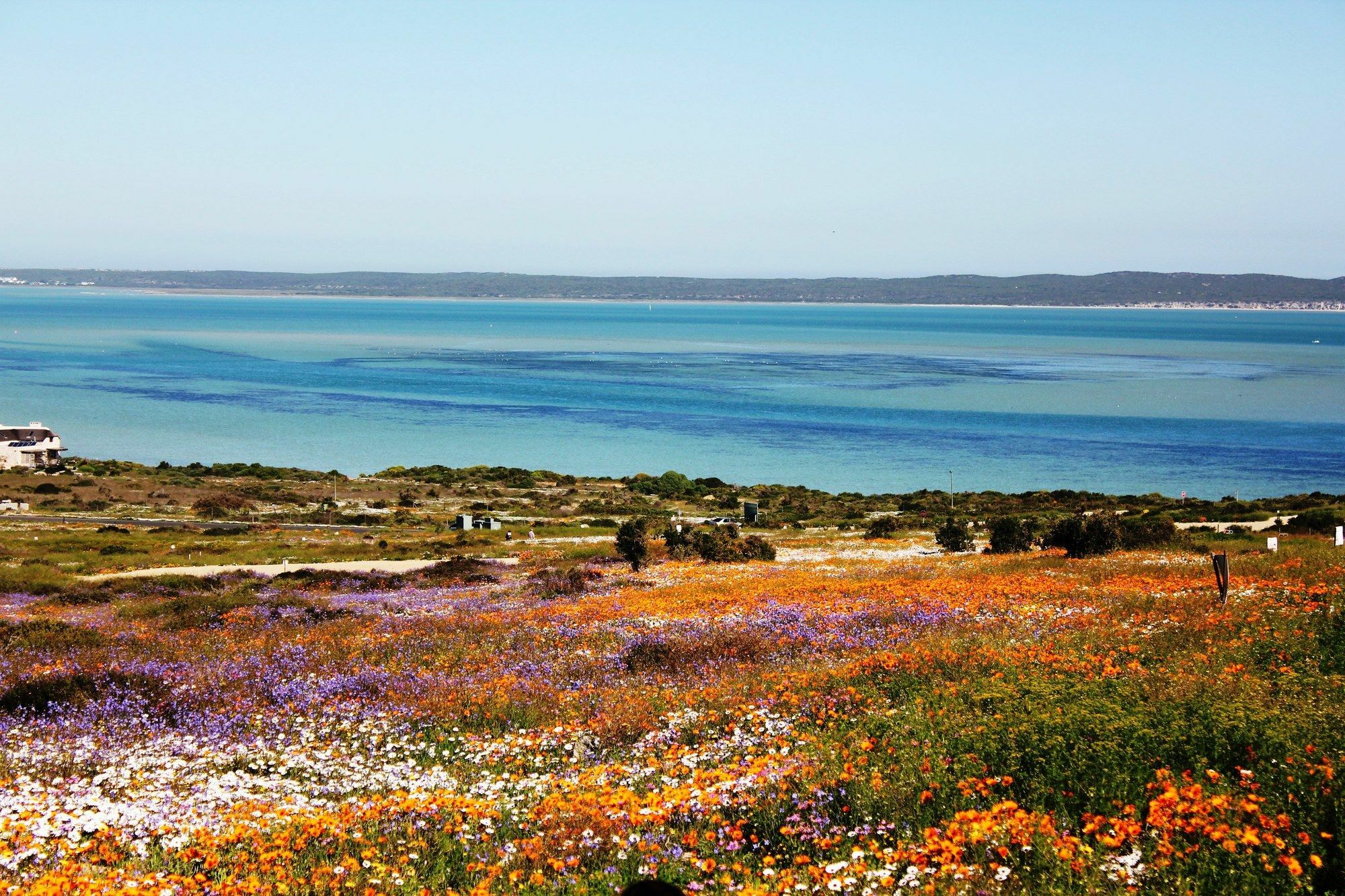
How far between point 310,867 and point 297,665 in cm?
794

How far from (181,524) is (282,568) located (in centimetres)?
2201

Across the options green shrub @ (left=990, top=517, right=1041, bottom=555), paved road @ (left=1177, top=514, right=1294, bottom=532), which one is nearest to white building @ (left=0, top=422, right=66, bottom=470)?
green shrub @ (left=990, top=517, right=1041, bottom=555)

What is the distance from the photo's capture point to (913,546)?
39750 mm

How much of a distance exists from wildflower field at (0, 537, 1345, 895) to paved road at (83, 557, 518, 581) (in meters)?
16.0

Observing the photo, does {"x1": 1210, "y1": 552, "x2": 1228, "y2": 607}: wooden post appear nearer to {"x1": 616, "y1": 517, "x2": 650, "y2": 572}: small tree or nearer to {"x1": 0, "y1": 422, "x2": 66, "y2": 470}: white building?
{"x1": 616, "y1": 517, "x2": 650, "y2": 572}: small tree

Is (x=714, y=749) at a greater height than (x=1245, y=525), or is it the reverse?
(x=714, y=749)

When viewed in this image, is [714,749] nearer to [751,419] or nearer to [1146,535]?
[1146,535]

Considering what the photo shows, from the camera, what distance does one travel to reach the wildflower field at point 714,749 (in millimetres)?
6824

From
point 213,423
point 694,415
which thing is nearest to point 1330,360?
point 694,415

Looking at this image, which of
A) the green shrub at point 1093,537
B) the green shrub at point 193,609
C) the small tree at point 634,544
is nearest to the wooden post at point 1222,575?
the green shrub at point 1093,537

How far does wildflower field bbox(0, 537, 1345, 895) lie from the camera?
6824 mm

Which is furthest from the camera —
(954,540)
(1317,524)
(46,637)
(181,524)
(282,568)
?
(181,524)

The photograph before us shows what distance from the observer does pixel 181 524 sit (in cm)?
5450

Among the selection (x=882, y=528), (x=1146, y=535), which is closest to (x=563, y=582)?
(x=1146, y=535)
